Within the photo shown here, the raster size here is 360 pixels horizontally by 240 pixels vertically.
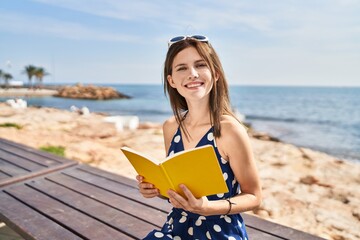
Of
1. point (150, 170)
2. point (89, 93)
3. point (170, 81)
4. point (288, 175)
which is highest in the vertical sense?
point (170, 81)

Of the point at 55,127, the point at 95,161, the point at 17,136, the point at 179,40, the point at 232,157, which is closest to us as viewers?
the point at 232,157

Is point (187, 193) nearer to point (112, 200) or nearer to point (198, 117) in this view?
point (198, 117)

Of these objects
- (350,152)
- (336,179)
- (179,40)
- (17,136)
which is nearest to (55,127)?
(17,136)

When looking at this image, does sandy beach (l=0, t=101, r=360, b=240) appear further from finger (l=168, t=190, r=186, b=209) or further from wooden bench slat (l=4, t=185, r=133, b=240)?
finger (l=168, t=190, r=186, b=209)

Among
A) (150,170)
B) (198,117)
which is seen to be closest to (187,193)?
(150,170)

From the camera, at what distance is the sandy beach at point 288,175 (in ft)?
11.5

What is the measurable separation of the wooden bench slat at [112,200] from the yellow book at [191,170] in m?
1.05

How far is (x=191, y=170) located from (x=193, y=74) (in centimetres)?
Answer: 51

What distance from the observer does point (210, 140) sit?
1.51 metres

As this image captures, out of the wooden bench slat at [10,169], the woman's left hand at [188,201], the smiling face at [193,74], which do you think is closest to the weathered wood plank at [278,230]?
the woman's left hand at [188,201]

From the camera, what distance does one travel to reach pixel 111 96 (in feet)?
172

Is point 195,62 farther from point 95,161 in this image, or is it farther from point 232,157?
point 95,161

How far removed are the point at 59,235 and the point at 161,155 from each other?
447 centimetres

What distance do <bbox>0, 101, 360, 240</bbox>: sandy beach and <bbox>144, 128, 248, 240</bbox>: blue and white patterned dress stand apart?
81.2 inches
